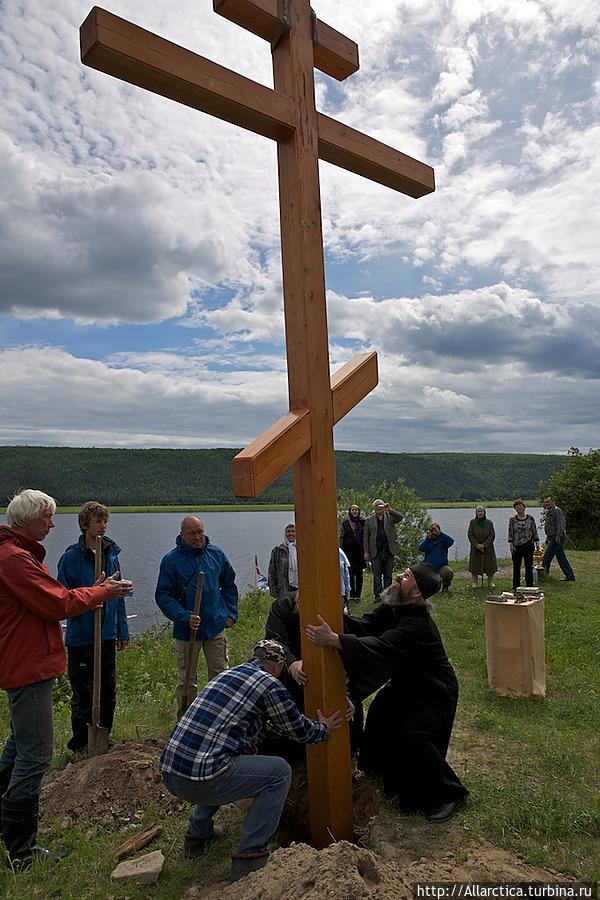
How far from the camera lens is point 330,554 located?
3.64 meters

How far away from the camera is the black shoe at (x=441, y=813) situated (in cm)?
413

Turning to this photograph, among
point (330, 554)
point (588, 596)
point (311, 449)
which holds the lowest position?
point (588, 596)

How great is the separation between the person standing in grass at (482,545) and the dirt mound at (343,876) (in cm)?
1128

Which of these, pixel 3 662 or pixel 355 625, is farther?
pixel 355 625

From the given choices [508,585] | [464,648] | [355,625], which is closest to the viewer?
[355,625]

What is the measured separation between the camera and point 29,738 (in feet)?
12.4

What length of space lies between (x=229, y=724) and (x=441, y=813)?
164 centimetres

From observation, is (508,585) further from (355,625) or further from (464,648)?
(355,625)

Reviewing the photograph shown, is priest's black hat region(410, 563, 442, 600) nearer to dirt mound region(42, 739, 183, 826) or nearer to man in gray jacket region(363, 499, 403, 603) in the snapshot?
dirt mound region(42, 739, 183, 826)

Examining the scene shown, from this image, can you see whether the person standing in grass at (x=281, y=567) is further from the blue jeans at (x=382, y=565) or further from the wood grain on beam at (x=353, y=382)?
the wood grain on beam at (x=353, y=382)

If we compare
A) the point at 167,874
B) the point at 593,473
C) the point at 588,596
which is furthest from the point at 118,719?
the point at 593,473

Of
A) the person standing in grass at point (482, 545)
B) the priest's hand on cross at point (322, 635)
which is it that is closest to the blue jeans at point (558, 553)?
the person standing in grass at point (482, 545)

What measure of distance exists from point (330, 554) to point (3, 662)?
192 cm

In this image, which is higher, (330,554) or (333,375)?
(333,375)
